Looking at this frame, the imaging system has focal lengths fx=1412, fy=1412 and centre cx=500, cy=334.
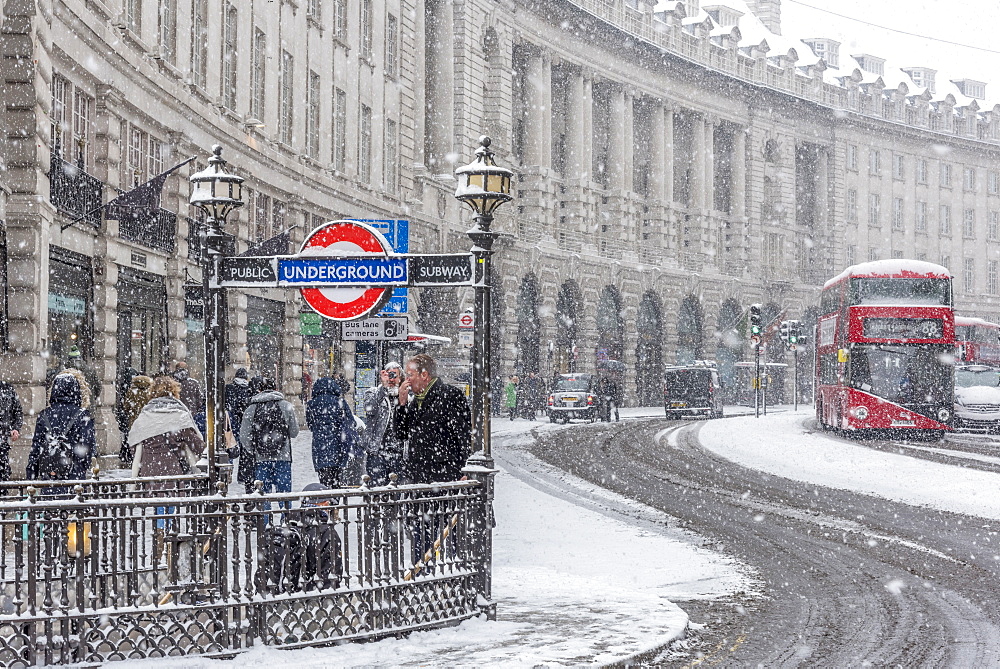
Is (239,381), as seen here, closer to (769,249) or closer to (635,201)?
(635,201)

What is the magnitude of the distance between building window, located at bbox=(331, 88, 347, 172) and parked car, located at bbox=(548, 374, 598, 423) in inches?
567

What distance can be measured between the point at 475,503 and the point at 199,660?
7.39ft

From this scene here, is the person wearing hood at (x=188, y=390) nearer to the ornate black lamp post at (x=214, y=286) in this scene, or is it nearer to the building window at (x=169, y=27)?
the building window at (x=169, y=27)

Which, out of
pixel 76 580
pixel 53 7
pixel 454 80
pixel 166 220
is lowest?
pixel 76 580

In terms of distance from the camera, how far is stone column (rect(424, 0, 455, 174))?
52.8 metres

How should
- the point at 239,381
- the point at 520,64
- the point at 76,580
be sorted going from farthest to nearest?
the point at 520,64, the point at 239,381, the point at 76,580

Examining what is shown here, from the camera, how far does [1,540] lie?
8328 mm

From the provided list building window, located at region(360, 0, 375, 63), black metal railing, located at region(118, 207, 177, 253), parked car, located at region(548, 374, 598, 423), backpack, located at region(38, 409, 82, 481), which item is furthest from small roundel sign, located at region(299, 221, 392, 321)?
parked car, located at region(548, 374, 598, 423)

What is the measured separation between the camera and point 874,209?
89.2 m

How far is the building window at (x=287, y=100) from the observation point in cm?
3494

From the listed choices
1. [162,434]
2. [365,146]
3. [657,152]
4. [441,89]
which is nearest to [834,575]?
[162,434]

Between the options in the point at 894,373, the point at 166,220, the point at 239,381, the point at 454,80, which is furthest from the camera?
the point at 454,80

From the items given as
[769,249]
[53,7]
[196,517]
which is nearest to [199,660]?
[196,517]

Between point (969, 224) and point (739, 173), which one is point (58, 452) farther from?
point (969, 224)
